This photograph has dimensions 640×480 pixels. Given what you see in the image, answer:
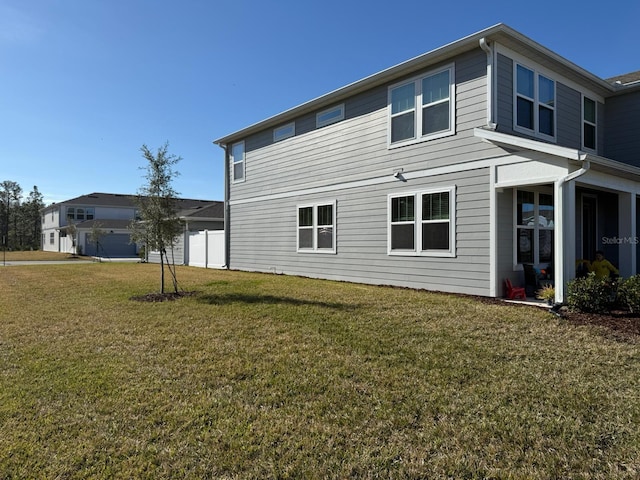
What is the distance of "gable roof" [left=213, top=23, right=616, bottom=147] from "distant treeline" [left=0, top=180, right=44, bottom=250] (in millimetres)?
56764

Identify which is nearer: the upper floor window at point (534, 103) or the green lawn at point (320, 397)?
the green lawn at point (320, 397)

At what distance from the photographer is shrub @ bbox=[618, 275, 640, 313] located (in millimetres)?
6801

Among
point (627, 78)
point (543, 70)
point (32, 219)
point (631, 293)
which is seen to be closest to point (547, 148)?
point (631, 293)

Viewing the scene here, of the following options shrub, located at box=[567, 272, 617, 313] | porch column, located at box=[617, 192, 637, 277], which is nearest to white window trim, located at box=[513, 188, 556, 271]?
porch column, located at box=[617, 192, 637, 277]

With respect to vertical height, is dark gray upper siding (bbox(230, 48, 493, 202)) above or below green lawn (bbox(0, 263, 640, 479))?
above

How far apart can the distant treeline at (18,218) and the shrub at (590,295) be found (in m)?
63.1

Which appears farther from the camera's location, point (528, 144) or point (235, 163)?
point (235, 163)

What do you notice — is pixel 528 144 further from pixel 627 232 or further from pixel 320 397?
pixel 320 397

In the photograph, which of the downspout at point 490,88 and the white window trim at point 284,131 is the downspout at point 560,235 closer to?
the downspout at point 490,88

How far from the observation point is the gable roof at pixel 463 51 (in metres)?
8.50

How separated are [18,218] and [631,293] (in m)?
68.6

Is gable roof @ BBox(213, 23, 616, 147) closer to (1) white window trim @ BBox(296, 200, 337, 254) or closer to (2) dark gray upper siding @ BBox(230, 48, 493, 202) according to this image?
(2) dark gray upper siding @ BBox(230, 48, 493, 202)

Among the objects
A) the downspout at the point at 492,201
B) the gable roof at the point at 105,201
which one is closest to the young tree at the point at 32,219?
the gable roof at the point at 105,201

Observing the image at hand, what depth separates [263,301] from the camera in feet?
27.2
